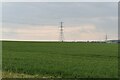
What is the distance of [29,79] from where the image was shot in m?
16.7

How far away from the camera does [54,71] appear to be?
69.6ft

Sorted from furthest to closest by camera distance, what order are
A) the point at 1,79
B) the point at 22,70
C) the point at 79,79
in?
1. the point at 22,70
2. the point at 79,79
3. the point at 1,79

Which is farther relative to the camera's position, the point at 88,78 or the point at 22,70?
the point at 22,70

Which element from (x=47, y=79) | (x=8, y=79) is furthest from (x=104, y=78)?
(x=8, y=79)

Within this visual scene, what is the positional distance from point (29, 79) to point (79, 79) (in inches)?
110

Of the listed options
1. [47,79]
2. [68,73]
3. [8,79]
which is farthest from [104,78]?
[8,79]

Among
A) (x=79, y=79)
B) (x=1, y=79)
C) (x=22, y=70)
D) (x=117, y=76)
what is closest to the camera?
(x=1, y=79)

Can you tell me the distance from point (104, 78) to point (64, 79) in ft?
8.88

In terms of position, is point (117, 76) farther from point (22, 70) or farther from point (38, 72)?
point (22, 70)

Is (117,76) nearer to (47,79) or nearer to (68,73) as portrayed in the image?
(68,73)

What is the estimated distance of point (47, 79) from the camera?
1700cm

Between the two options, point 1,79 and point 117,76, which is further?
point 117,76

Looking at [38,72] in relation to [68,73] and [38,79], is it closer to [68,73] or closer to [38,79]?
[68,73]

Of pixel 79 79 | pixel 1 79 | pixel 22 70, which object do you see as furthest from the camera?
pixel 22 70
